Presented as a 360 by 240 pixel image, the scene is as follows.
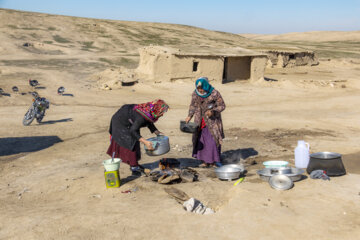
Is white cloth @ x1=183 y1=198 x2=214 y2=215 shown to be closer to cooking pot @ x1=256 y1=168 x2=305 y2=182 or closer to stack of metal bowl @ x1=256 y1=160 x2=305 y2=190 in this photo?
stack of metal bowl @ x1=256 y1=160 x2=305 y2=190

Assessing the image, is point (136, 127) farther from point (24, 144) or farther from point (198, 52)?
point (198, 52)

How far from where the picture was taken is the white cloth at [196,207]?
441 cm

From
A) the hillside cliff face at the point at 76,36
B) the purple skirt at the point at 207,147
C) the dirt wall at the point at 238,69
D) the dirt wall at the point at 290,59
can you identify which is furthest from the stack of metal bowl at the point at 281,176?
the hillside cliff face at the point at 76,36

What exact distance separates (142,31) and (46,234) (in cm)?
4748

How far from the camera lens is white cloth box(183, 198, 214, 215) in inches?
174

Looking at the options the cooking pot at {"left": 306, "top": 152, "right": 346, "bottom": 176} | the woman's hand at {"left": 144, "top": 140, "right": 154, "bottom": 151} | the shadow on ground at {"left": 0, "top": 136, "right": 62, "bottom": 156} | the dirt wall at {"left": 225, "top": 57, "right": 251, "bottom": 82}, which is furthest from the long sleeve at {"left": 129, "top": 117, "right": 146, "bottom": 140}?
the dirt wall at {"left": 225, "top": 57, "right": 251, "bottom": 82}

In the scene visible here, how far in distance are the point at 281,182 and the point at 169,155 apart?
9.05ft

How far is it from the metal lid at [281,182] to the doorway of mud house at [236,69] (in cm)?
1484

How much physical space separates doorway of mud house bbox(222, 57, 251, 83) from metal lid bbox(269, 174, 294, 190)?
14.8 meters

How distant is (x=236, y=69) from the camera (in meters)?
20.1

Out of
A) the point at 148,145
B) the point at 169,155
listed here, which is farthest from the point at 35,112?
the point at 148,145

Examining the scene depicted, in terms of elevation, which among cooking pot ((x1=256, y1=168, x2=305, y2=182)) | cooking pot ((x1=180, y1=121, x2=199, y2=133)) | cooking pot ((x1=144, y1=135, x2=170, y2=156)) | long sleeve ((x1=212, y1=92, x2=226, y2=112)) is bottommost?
cooking pot ((x1=256, y1=168, x2=305, y2=182))

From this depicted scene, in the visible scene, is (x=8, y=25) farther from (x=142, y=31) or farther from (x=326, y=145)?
(x=326, y=145)

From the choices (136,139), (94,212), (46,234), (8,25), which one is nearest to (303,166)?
(136,139)
